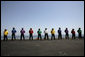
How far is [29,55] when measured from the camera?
23.5 feet

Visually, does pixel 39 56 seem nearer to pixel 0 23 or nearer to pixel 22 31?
pixel 0 23

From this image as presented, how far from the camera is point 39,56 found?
6.93m

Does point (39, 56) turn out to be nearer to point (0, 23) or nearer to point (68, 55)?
point (68, 55)

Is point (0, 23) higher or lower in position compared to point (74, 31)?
higher

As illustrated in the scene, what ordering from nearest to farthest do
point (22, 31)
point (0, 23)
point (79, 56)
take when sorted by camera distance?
point (79, 56) → point (0, 23) → point (22, 31)

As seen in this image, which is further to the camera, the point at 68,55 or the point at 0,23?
the point at 0,23

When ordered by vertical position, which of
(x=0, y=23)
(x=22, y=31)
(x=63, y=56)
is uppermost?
(x=0, y=23)

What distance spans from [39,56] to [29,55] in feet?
2.42

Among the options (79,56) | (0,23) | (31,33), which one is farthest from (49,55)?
(31,33)

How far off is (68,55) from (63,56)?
420 millimetres

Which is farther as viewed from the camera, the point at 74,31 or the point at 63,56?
the point at 74,31

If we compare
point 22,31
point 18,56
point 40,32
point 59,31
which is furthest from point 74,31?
point 18,56

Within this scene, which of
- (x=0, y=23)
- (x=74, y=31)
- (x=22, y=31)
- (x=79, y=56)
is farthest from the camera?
(x=74, y=31)

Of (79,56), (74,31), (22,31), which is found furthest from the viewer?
(74,31)
